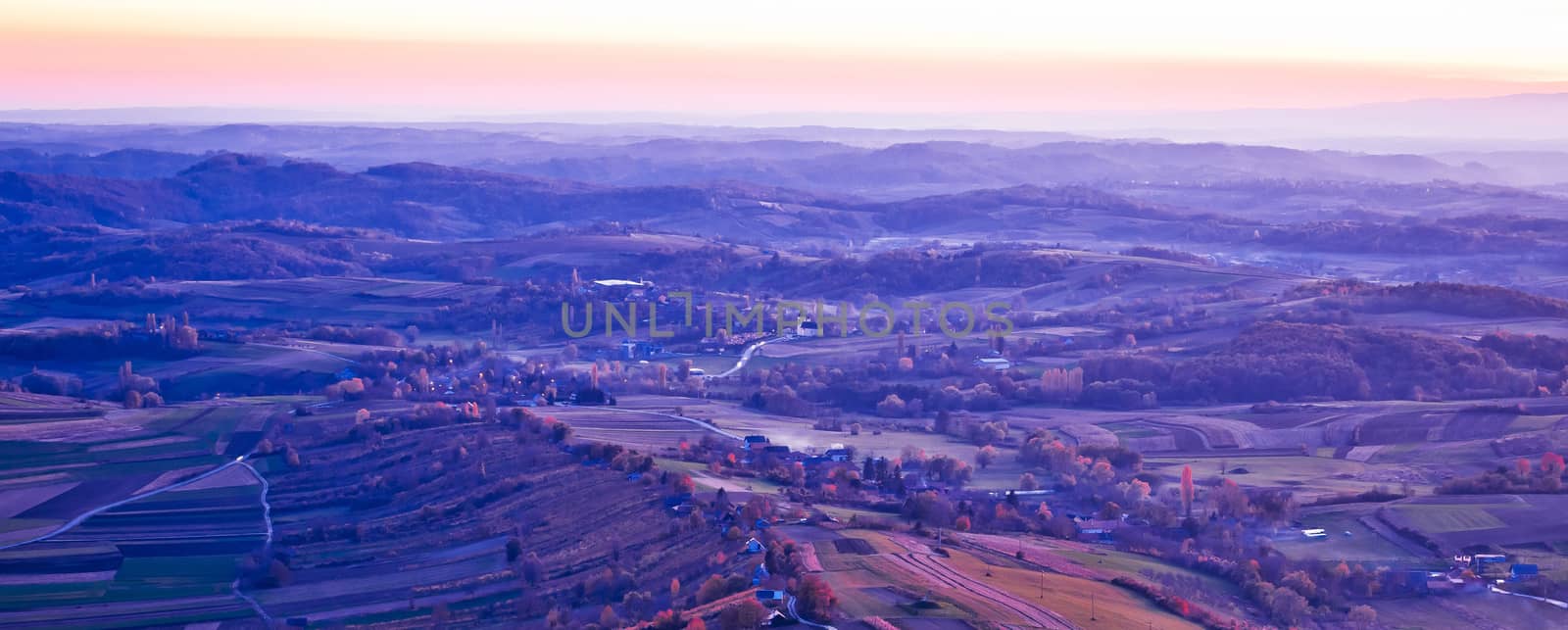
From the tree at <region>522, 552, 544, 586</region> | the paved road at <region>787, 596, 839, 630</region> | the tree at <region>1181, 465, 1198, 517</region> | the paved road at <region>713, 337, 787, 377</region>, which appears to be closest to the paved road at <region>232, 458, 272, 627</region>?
the tree at <region>522, 552, 544, 586</region>

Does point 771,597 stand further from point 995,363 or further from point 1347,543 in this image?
point 995,363

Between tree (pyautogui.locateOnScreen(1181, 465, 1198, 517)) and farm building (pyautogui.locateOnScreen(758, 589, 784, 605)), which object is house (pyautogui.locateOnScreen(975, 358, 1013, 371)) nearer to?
tree (pyautogui.locateOnScreen(1181, 465, 1198, 517))

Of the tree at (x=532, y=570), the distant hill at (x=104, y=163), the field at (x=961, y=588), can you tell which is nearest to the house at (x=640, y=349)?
the tree at (x=532, y=570)

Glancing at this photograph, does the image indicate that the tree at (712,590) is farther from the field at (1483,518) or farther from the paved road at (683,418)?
the paved road at (683,418)

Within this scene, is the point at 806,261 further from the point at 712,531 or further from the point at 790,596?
the point at 790,596

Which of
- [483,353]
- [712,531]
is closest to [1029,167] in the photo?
[483,353]
